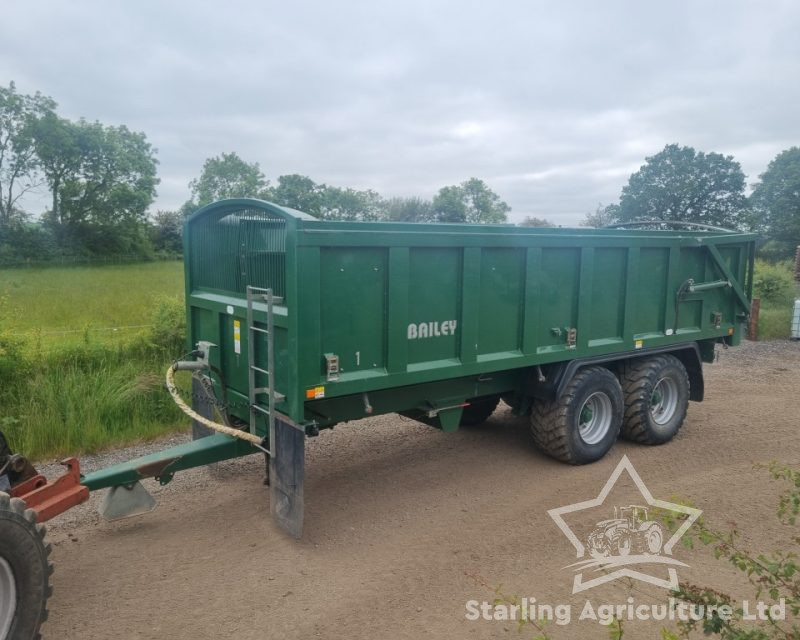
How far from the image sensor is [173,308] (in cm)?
878

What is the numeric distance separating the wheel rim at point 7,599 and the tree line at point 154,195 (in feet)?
48.5

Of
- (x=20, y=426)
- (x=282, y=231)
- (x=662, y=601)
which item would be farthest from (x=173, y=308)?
(x=662, y=601)

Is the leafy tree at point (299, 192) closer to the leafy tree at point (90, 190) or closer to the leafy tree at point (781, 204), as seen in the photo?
the leafy tree at point (90, 190)

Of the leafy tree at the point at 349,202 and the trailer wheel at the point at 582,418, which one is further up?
the leafy tree at the point at 349,202

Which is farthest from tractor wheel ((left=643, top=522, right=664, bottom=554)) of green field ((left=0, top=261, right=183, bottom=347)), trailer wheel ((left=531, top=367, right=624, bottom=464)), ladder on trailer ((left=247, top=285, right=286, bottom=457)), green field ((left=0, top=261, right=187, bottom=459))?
green field ((left=0, top=261, right=183, bottom=347))

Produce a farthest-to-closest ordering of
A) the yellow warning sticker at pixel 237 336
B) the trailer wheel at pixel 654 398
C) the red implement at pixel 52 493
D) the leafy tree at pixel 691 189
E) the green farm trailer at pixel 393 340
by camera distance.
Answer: the leafy tree at pixel 691 189 < the trailer wheel at pixel 654 398 < the yellow warning sticker at pixel 237 336 < the green farm trailer at pixel 393 340 < the red implement at pixel 52 493

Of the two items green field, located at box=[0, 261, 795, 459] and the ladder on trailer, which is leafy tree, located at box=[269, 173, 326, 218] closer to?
green field, located at box=[0, 261, 795, 459]

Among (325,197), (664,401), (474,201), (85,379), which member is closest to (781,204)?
(474,201)

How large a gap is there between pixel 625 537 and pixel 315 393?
2.58 meters

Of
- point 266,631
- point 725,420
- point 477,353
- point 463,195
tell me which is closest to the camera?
point 266,631

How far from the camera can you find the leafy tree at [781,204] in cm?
4081

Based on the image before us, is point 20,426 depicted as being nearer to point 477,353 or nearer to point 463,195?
point 477,353

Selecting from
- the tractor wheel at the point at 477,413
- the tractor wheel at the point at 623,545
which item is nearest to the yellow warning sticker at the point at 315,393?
the tractor wheel at the point at 623,545

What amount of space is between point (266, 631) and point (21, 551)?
4.49 ft
